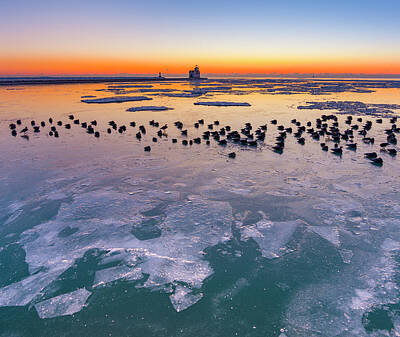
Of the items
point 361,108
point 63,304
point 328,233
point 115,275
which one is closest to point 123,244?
point 115,275

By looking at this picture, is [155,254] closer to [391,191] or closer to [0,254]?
[0,254]

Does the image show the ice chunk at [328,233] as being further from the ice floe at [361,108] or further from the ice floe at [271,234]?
the ice floe at [361,108]

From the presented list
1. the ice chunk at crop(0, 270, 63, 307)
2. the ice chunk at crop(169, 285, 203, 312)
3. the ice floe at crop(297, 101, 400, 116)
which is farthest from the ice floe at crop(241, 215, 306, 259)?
the ice floe at crop(297, 101, 400, 116)

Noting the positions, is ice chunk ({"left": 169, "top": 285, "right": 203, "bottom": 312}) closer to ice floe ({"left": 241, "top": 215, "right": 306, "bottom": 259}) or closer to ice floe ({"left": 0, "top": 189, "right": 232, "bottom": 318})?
ice floe ({"left": 0, "top": 189, "right": 232, "bottom": 318})

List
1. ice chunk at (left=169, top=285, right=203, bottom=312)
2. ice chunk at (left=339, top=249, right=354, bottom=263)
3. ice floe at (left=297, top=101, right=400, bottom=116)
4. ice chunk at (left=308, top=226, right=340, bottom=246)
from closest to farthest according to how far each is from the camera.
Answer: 1. ice chunk at (left=169, top=285, right=203, bottom=312)
2. ice chunk at (left=339, top=249, right=354, bottom=263)
3. ice chunk at (left=308, top=226, right=340, bottom=246)
4. ice floe at (left=297, top=101, right=400, bottom=116)

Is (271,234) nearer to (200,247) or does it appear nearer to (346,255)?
(346,255)

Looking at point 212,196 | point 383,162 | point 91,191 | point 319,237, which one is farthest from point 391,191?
point 91,191

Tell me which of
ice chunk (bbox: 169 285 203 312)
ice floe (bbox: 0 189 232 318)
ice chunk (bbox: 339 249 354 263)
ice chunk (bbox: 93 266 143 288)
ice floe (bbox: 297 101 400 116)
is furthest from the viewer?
ice floe (bbox: 297 101 400 116)
